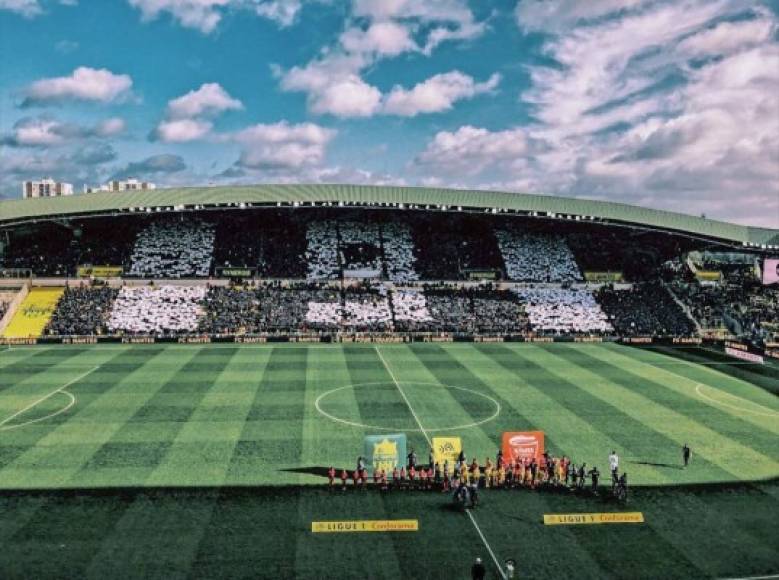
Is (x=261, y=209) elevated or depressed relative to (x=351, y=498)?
elevated

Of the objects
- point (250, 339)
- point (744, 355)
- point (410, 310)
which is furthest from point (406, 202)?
point (744, 355)

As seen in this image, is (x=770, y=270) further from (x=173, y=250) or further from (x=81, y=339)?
(x=81, y=339)

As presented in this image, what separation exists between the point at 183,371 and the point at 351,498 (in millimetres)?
25087

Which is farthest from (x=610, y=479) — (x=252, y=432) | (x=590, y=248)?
(x=590, y=248)

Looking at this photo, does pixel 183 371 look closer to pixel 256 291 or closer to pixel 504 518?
pixel 256 291

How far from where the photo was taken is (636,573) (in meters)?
18.5

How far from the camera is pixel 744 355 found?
177 ft

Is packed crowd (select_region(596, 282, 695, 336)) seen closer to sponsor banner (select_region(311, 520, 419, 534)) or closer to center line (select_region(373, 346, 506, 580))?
center line (select_region(373, 346, 506, 580))

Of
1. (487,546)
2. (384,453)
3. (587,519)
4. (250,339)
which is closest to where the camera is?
(487,546)

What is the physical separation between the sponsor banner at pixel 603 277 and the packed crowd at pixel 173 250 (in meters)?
42.8

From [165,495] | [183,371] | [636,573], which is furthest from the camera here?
[183,371]

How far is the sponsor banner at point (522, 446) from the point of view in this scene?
2536cm

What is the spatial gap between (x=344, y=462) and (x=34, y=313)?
157 feet

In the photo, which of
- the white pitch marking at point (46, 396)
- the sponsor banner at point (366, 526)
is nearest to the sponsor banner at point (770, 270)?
the sponsor banner at point (366, 526)
